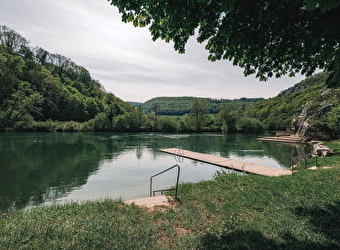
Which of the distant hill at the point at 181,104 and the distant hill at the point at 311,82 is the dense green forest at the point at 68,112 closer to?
the distant hill at the point at 311,82

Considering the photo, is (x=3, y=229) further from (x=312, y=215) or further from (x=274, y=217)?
(x=312, y=215)

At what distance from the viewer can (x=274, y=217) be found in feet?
12.6

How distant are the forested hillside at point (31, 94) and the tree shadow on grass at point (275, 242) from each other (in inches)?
2198

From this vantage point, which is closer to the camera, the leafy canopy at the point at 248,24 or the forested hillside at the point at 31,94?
the leafy canopy at the point at 248,24

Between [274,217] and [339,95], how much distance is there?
96.3ft

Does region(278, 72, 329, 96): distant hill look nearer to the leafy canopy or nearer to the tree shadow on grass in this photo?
→ the leafy canopy

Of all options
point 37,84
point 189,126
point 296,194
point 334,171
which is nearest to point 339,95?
point 334,171

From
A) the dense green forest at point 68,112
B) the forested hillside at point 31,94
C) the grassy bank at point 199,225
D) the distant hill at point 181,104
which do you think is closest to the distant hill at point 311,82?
the dense green forest at point 68,112

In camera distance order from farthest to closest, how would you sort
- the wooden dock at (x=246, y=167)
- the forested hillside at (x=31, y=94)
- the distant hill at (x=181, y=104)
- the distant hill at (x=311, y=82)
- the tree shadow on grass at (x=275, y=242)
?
the distant hill at (x=181, y=104), the distant hill at (x=311, y=82), the forested hillside at (x=31, y=94), the wooden dock at (x=246, y=167), the tree shadow on grass at (x=275, y=242)

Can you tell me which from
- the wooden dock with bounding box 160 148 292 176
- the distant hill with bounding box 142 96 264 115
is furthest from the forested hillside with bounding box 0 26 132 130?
the wooden dock with bounding box 160 148 292 176

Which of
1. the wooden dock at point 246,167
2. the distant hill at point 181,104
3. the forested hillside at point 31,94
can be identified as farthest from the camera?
the distant hill at point 181,104

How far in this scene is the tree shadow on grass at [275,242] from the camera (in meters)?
2.76

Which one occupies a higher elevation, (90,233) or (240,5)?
(240,5)

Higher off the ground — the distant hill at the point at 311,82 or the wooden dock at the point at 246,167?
the distant hill at the point at 311,82
